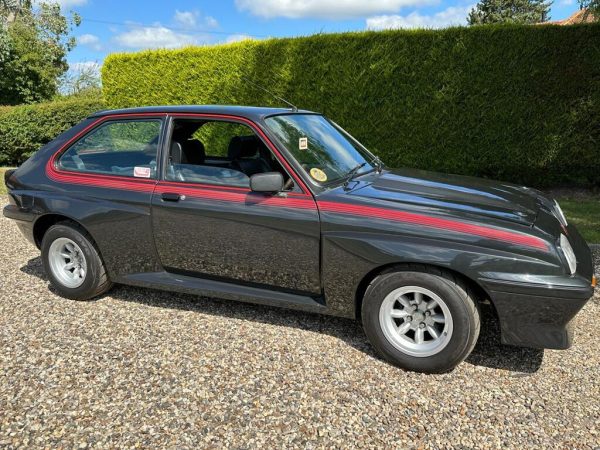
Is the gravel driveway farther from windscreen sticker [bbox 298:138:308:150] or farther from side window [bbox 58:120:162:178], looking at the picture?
windscreen sticker [bbox 298:138:308:150]

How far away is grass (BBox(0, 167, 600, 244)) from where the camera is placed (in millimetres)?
6445

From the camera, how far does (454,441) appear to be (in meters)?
2.45

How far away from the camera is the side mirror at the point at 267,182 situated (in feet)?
10.5

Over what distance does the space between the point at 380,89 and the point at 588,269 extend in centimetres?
709

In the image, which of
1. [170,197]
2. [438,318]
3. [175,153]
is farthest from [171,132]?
[438,318]

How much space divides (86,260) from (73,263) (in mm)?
253

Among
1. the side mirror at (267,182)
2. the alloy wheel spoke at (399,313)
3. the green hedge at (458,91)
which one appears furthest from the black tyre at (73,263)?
the green hedge at (458,91)

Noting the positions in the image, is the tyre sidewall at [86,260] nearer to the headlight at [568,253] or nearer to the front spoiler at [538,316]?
the front spoiler at [538,316]

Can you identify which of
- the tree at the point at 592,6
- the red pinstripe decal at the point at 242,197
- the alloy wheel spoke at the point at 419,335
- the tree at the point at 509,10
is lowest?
the alloy wheel spoke at the point at 419,335

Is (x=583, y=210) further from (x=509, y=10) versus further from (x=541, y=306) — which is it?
(x=509, y=10)

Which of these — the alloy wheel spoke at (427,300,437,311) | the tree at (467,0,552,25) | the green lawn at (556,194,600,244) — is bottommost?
the green lawn at (556,194,600,244)

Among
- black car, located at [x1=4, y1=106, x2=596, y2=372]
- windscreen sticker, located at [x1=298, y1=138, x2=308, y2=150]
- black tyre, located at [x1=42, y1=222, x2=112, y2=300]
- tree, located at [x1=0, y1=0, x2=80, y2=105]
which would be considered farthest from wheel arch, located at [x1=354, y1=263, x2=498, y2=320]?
tree, located at [x1=0, y1=0, x2=80, y2=105]

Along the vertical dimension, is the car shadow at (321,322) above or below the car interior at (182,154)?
below

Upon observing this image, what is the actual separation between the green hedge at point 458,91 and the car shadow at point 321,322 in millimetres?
5908
